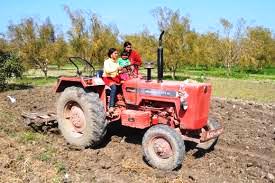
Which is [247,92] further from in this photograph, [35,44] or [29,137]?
[35,44]

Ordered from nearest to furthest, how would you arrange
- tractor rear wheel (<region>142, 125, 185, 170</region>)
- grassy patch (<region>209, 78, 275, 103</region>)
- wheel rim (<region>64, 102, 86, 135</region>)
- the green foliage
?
tractor rear wheel (<region>142, 125, 185, 170</region>)
wheel rim (<region>64, 102, 86, 135</region>)
grassy patch (<region>209, 78, 275, 103</region>)
the green foliage

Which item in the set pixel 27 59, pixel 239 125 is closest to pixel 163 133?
pixel 239 125

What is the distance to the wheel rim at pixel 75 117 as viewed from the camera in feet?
25.2

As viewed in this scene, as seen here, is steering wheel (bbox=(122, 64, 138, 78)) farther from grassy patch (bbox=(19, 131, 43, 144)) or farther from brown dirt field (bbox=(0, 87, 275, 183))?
grassy patch (bbox=(19, 131, 43, 144))

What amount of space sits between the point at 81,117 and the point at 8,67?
1109 centimetres

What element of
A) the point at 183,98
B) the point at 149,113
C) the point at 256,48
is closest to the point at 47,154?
the point at 149,113

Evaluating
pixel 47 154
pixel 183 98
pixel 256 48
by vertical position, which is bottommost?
pixel 47 154

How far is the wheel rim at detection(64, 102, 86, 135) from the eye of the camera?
25.2 feet

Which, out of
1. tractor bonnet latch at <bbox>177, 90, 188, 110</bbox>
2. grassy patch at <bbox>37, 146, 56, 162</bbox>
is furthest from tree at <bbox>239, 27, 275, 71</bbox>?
grassy patch at <bbox>37, 146, 56, 162</bbox>

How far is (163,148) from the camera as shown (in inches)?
252

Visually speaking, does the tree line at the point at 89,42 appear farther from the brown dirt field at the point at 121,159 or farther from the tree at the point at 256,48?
the brown dirt field at the point at 121,159

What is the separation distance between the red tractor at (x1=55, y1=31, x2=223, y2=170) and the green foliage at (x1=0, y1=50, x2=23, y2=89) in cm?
1018

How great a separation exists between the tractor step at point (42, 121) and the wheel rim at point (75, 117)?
62 centimetres

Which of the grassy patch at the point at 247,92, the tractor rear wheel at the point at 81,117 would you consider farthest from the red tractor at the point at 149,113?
the grassy patch at the point at 247,92
